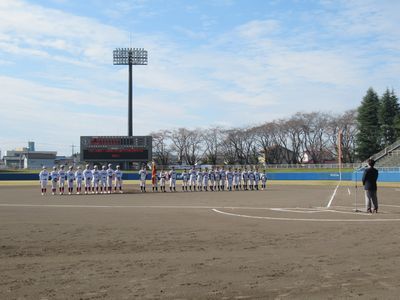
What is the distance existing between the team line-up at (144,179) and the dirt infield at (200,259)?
753 inches

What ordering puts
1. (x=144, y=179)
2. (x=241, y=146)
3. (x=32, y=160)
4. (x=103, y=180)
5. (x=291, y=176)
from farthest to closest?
(x=32, y=160), (x=241, y=146), (x=291, y=176), (x=144, y=179), (x=103, y=180)

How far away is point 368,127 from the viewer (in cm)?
8006

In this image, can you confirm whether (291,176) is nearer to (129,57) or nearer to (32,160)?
(129,57)

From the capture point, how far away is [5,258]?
8398 millimetres

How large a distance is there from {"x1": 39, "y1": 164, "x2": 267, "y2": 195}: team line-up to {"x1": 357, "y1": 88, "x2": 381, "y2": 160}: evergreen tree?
43507 millimetres

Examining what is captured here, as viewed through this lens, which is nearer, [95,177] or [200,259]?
[200,259]

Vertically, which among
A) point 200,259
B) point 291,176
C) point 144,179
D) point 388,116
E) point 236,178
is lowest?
point 200,259

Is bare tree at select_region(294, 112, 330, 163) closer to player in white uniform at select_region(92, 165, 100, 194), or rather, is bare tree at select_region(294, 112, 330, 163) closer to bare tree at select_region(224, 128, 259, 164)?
bare tree at select_region(224, 128, 259, 164)

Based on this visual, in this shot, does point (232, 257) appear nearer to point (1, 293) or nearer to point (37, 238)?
point (1, 293)

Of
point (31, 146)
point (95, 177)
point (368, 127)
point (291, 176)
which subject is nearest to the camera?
point (95, 177)

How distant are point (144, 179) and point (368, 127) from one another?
5617cm

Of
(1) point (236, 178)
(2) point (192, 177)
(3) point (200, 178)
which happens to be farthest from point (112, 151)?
(1) point (236, 178)

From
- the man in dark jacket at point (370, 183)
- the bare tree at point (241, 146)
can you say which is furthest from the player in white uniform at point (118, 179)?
the bare tree at point (241, 146)

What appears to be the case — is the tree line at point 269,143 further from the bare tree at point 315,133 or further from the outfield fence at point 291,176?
the outfield fence at point 291,176
